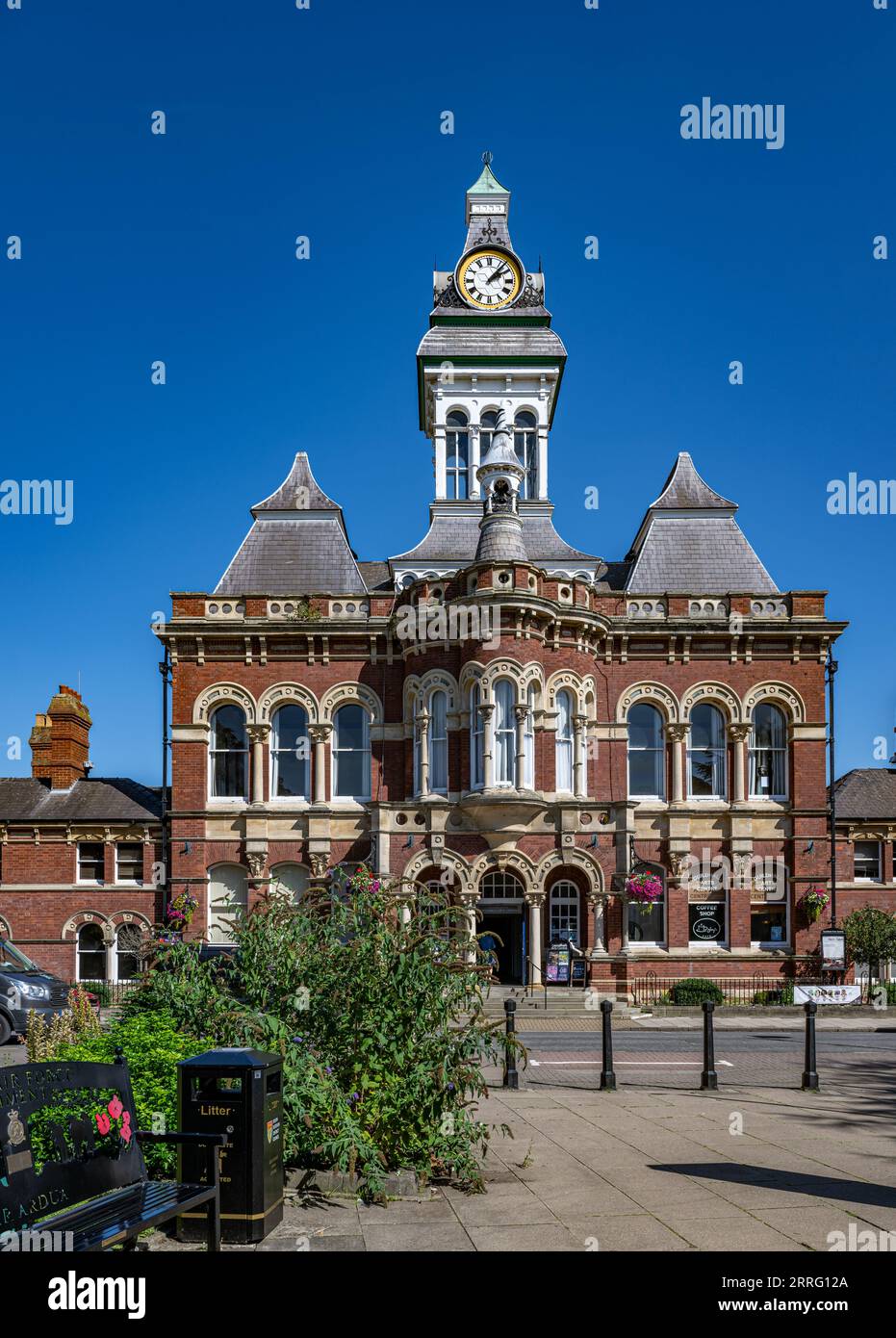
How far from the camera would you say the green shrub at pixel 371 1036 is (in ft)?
28.6

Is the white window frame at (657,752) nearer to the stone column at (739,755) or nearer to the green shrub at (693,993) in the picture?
the stone column at (739,755)

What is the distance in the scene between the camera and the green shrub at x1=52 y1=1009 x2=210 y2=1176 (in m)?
8.52

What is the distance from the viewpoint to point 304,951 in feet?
32.5

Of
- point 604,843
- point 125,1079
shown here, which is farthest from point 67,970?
point 125,1079

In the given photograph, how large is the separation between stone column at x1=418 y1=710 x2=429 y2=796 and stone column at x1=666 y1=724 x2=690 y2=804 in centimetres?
676

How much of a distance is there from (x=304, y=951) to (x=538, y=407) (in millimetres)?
28588

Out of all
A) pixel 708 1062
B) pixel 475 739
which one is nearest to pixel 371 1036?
pixel 708 1062

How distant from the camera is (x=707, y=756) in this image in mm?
32031

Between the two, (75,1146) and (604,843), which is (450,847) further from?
(75,1146)

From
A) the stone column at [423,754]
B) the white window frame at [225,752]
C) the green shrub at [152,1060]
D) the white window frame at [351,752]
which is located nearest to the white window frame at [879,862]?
the stone column at [423,754]

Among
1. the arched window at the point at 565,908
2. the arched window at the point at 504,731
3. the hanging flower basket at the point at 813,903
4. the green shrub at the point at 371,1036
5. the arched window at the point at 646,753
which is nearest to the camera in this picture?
the green shrub at the point at 371,1036

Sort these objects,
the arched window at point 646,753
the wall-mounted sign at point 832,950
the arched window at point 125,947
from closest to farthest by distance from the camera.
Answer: the wall-mounted sign at point 832,950 → the arched window at point 125,947 → the arched window at point 646,753

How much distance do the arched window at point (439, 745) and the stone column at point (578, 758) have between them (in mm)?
3393

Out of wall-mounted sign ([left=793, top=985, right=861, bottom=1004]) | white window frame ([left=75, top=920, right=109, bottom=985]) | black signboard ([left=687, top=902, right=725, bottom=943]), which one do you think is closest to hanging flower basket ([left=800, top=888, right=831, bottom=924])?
black signboard ([left=687, top=902, right=725, bottom=943])
